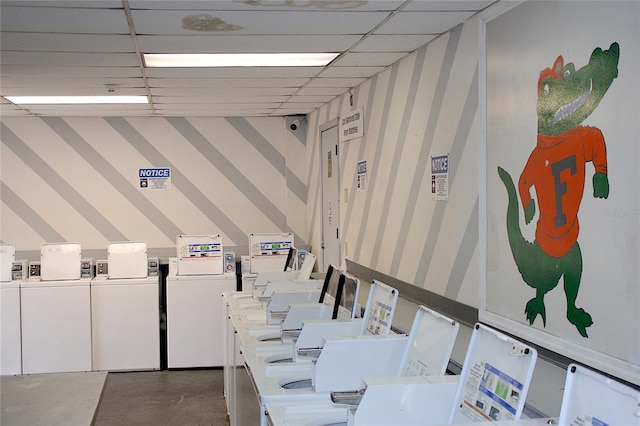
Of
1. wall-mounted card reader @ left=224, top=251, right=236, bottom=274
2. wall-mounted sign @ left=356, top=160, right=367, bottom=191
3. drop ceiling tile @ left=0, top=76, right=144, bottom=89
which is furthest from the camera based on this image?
wall-mounted card reader @ left=224, top=251, right=236, bottom=274

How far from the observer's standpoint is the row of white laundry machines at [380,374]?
1.94m

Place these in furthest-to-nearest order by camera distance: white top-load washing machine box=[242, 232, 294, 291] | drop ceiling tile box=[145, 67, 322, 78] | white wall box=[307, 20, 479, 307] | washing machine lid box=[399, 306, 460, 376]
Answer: white top-load washing machine box=[242, 232, 294, 291]
drop ceiling tile box=[145, 67, 322, 78]
white wall box=[307, 20, 479, 307]
washing machine lid box=[399, 306, 460, 376]

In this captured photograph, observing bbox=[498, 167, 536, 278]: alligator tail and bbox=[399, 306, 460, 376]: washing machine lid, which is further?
bbox=[498, 167, 536, 278]: alligator tail

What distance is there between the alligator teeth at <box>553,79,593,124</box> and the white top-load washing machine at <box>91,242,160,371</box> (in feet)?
17.1

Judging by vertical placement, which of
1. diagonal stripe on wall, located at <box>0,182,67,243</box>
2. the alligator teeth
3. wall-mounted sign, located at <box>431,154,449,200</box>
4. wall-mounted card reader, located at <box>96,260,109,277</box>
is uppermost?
the alligator teeth

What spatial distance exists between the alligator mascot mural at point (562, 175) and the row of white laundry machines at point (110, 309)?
4625mm

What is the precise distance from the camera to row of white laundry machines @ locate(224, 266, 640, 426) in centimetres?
194

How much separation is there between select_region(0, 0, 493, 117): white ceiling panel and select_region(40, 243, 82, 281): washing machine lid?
181 centimetres

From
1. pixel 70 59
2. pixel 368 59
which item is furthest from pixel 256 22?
pixel 70 59

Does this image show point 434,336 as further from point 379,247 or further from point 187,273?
point 187,273

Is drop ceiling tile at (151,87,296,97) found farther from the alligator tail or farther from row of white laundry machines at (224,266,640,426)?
the alligator tail

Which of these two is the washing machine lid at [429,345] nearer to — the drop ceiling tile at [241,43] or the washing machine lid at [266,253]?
the drop ceiling tile at [241,43]

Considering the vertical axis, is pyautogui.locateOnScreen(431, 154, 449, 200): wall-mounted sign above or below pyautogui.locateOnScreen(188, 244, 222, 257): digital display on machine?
above

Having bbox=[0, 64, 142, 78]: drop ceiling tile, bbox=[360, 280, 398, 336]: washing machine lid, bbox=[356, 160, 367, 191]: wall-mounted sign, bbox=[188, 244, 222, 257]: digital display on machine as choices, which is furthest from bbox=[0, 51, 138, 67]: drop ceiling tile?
bbox=[188, 244, 222, 257]: digital display on machine
